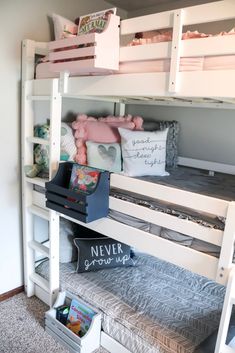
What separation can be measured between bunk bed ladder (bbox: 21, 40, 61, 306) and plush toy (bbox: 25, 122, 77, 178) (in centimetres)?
Result: 5

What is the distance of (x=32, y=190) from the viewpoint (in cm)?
217

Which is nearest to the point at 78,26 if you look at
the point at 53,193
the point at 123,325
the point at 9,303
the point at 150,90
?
the point at 150,90

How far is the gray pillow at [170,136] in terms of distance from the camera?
7.96ft

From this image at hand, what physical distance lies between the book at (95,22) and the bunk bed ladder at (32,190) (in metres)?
0.36

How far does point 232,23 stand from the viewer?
216cm

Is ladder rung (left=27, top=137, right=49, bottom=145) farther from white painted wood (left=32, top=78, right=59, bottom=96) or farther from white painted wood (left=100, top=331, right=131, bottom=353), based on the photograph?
white painted wood (left=100, top=331, right=131, bottom=353)

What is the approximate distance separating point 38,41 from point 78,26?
0.57m

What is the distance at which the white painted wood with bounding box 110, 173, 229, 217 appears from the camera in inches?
48.9

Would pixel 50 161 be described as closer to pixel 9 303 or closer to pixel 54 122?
pixel 54 122

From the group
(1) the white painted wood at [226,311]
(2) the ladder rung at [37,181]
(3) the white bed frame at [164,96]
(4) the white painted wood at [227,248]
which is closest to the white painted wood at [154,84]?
(3) the white bed frame at [164,96]

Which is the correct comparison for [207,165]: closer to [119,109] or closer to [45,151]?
[119,109]

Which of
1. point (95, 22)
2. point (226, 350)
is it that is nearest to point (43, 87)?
point (95, 22)

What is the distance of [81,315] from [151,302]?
0.46 meters

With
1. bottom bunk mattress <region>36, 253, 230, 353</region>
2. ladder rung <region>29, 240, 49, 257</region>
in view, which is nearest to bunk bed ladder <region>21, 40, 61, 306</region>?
ladder rung <region>29, 240, 49, 257</region>
